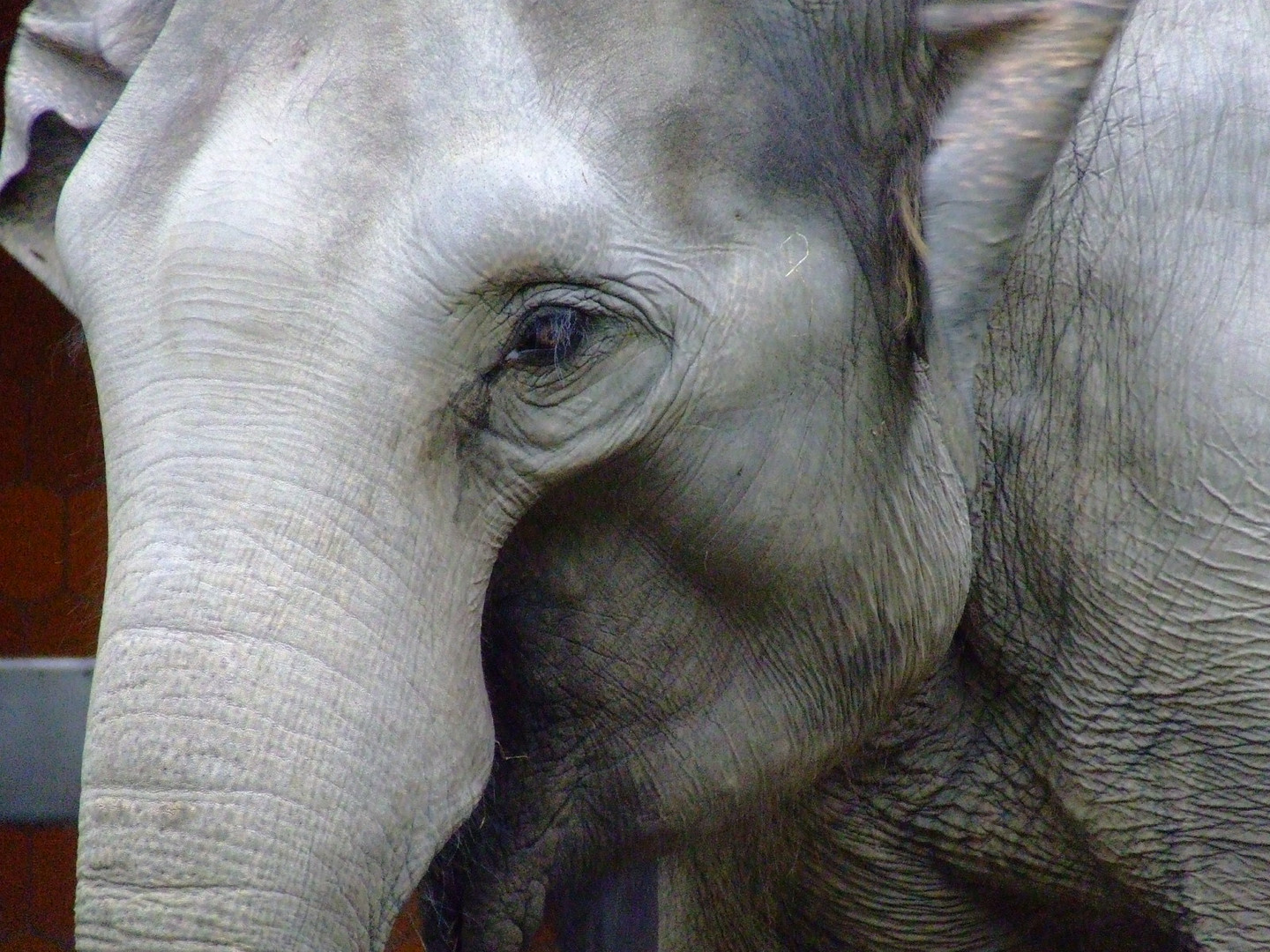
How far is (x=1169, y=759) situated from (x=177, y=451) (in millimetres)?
970

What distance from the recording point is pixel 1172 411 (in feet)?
5.04

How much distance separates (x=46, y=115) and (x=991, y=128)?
Result: 77 centimetres

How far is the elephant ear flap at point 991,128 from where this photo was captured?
1321 millimetres

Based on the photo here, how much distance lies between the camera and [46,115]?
1469mm

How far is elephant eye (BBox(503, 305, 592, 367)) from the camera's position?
1.22 m

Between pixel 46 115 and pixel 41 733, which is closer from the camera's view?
pixel 46 115

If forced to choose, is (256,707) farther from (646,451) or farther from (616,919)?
(616,919)

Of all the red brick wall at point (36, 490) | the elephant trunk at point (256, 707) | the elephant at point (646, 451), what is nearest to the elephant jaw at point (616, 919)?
the elephant at point (646, 451)

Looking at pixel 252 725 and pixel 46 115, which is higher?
pixel 46 115

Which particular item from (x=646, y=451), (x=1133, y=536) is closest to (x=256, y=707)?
(x=646, y=451)

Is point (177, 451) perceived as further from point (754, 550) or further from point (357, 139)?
point (754, 550)

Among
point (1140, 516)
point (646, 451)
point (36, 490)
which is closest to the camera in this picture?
point (646, 451)

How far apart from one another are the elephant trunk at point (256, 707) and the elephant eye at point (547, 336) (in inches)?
5.0

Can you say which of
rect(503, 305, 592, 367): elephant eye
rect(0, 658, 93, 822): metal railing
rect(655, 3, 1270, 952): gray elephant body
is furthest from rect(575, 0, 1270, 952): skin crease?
rect(0, 658, 93, 822): metal railing
